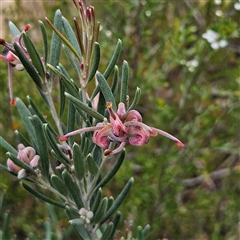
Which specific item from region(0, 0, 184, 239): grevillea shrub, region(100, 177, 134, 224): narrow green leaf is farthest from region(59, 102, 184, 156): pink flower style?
region(100, 177, 134, 224): narrow green leaf

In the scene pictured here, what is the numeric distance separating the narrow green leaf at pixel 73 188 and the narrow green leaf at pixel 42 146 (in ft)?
0.13

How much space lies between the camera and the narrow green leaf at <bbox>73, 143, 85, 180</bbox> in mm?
616

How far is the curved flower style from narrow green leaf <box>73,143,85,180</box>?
0.06 m

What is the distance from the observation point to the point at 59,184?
66cm

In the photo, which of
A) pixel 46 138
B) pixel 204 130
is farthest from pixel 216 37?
pixel 46 138

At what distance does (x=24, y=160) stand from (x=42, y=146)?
3 centimetres

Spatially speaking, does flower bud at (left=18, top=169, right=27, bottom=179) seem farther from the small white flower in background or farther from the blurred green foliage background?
the small white flower in background

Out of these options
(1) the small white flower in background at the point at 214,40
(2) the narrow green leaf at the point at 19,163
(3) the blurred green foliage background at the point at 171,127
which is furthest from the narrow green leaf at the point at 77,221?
(1) the small white flower in background at the point at 214,40

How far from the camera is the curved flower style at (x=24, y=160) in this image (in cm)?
62

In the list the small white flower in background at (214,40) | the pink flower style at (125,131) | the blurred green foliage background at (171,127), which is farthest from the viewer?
the blurred green foliage background at (171,127)

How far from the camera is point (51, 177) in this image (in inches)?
25.4

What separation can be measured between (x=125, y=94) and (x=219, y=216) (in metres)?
1.15

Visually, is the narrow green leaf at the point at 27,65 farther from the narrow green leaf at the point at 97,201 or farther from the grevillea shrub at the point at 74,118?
the narrow green leaf at the point at 97,201

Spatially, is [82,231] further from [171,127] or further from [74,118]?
[171,127]
